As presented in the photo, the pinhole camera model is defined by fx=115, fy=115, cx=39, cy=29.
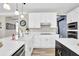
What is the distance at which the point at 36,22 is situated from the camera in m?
5.54

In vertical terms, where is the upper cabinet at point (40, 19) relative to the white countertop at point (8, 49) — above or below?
above

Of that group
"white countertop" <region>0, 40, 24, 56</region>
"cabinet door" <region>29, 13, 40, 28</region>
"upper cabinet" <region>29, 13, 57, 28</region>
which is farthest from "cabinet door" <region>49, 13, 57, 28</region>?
"white countertop" <region>0, 40, 24, 56</region>

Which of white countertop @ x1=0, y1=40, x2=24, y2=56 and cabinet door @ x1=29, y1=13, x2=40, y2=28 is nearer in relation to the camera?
white countertop @ x1=0, y1=40, x2=24, y2=56

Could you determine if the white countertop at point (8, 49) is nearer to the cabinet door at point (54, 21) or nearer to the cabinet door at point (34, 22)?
the cabinet door at point (34, 22)

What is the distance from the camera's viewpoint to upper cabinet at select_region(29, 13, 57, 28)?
5.54 meters

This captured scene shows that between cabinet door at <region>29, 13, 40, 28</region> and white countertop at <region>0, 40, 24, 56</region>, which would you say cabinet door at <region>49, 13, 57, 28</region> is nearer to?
cabinet door at <region>29, 13, 40, 28</region>

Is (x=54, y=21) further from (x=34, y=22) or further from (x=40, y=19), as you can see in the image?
(x=34, y=22)

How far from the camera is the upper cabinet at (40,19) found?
5.54m

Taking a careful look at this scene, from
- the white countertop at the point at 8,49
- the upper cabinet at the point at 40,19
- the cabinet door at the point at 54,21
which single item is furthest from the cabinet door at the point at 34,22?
the white countertop at the point at 8,49

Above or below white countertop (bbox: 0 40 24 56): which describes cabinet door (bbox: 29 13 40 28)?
above

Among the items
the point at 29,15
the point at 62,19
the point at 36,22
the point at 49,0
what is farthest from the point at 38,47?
the point at 49,0

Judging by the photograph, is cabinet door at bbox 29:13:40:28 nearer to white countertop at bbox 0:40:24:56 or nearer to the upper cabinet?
the upper cabinet

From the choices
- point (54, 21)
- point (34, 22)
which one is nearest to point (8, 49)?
point (34, 22)

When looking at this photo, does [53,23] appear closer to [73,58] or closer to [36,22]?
[36,22]
